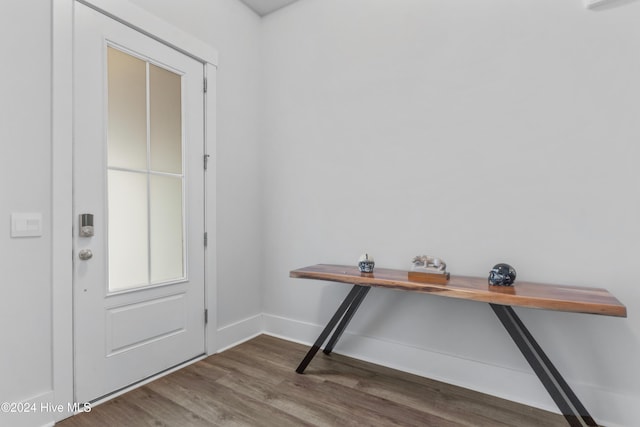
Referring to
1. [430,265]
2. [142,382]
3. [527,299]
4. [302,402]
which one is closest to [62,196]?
[142,382]

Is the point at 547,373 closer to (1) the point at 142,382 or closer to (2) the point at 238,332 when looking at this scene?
(2) the point at 238,332

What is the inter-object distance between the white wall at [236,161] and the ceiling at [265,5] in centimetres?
5

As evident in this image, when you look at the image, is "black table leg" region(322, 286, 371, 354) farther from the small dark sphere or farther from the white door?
the white door

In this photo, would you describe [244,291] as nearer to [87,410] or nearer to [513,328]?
[87,410]

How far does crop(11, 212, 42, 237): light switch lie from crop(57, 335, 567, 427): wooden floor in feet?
3.21

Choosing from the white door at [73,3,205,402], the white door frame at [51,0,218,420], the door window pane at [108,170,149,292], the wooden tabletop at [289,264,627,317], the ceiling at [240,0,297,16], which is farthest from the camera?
the ceiling at [240,0,297,16]

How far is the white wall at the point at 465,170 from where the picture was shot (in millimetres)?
1605

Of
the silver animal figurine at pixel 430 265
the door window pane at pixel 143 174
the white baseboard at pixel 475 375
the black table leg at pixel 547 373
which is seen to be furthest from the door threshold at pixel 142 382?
the black table leg at pixel 547 373

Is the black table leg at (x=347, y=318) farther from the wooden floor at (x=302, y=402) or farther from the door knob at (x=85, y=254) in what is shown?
the door knob at (x=85, y=254)

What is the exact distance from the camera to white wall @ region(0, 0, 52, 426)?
144cm

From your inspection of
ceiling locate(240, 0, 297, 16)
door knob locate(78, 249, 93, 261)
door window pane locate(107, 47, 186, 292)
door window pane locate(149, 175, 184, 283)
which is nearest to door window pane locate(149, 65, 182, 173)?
door window pane locate(107, 47, 186, 292)

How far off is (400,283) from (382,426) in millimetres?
722

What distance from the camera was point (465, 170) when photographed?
6.41ft

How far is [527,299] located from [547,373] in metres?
0.50
